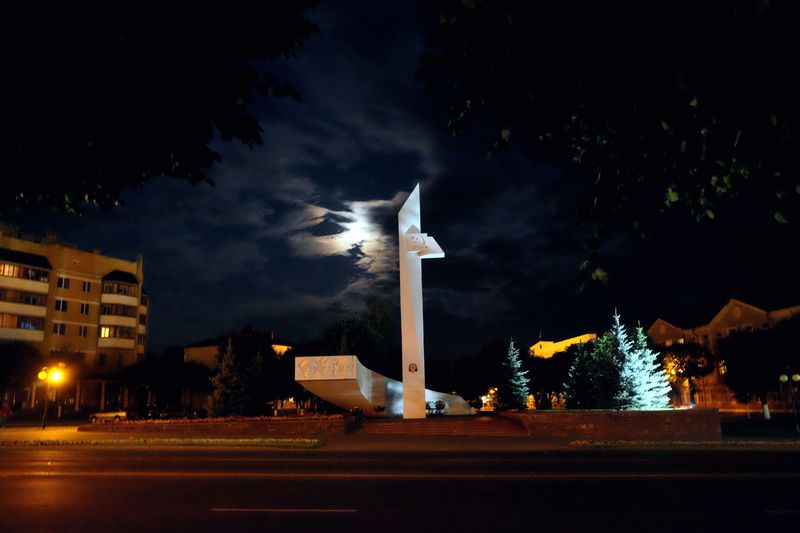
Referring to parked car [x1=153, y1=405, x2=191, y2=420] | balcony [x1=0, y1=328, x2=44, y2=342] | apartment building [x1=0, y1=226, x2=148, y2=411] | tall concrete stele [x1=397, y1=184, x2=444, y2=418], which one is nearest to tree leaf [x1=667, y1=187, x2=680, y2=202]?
tall concrete stele [x1=397, y1=184, x2=444, y2=418]

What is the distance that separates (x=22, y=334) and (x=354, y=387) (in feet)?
126

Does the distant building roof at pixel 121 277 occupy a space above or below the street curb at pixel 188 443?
above

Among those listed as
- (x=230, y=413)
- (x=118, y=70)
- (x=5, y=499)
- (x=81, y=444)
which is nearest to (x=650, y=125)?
(x=118, y=70)

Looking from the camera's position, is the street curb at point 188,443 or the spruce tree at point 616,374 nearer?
the street curb at point 188,443

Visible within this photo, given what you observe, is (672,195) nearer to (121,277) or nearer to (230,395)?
(230,395)

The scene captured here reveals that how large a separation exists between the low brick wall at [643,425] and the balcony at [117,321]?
55214mm

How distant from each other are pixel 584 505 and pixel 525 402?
41657 millimetres

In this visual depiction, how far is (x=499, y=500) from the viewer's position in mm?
9773

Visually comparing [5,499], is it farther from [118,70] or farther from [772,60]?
[772,60]

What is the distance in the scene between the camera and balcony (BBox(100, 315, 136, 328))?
6619 cm

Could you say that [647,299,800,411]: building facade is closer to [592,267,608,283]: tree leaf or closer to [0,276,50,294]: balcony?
[0,276,50,294]: balcony

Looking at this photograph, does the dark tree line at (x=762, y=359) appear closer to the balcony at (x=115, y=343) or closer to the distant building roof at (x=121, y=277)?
the balcony at (x=115, y=343)

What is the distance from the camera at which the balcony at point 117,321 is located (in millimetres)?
66188

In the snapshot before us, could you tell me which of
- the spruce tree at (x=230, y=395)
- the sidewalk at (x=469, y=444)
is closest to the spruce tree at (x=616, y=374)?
the sidewalk at (x=469, y=444)
